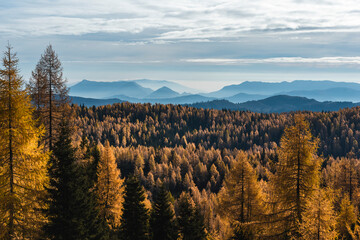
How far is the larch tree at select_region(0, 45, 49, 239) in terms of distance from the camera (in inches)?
700

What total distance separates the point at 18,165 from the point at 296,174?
1863 centimetres

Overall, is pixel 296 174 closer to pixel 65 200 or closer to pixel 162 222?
pixel 162 222

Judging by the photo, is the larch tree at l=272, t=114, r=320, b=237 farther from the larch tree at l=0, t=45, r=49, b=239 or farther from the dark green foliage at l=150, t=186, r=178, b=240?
the larch tree at l=0, t=45, r=49, b=239

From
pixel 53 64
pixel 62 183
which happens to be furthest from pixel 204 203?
pixel 62 183

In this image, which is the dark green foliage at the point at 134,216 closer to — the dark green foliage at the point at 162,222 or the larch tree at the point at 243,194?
the dark green foliage at the point at 162,222

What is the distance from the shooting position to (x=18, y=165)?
18.3 metres

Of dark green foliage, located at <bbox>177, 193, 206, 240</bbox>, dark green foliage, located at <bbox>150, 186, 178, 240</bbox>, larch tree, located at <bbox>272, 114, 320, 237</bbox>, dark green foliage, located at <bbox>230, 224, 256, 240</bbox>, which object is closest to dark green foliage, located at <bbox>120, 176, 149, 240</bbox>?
dark green foliage, located at <bbox>150, 186, 178, 240</bbox>

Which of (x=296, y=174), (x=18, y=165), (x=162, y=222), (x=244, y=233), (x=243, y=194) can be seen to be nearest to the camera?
(x=18, y=165)

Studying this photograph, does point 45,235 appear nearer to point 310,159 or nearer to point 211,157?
point 310,159

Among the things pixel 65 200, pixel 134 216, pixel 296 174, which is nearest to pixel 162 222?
pixel 134 216

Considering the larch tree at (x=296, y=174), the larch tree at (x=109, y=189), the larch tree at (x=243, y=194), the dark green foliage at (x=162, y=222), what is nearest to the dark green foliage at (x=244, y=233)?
the larch tree at (x=296, y=174)

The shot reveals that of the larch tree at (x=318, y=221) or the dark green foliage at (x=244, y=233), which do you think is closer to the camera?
the larch tree at (x=318, y=221)

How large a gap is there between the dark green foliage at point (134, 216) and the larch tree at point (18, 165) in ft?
35.5

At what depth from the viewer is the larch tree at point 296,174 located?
20.8 metres
